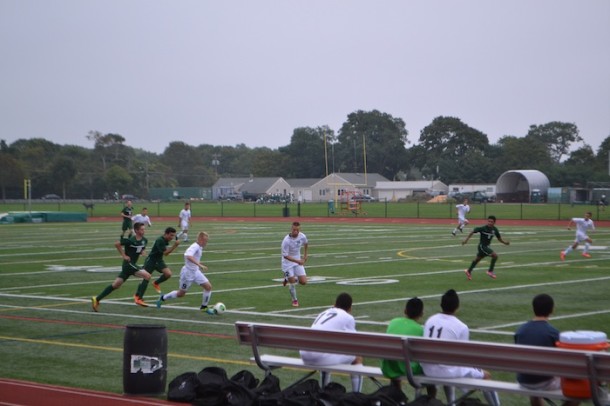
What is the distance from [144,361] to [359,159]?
142 meters

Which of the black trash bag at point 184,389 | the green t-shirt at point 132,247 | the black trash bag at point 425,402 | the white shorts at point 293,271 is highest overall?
the green t-shirt at point 132,247

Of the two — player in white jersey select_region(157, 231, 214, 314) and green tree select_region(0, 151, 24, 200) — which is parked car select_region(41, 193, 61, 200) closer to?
green tree select_region(0, 151, 24, 200)

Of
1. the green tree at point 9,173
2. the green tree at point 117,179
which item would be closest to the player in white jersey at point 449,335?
the green tree at point 9,173

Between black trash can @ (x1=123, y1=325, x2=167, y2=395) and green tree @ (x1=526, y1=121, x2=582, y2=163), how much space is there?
173984mm

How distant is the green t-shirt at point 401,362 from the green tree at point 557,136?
6874 inches

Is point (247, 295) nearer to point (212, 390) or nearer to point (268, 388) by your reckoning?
point (212, 390)

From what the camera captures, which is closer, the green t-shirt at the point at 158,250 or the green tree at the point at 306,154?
the green t-shirt at the point at 158,250

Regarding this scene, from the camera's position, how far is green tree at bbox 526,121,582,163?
180m

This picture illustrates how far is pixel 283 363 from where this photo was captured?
427 inches

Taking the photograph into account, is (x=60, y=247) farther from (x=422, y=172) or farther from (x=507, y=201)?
(x=422, y=172)

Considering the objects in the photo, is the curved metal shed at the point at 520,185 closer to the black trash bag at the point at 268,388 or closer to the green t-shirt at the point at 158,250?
the green t-shirt at the point at 158,250

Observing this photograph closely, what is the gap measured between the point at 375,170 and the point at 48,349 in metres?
141

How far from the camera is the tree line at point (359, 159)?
12988cm

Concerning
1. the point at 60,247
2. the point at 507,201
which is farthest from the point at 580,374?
the point at 507,201
